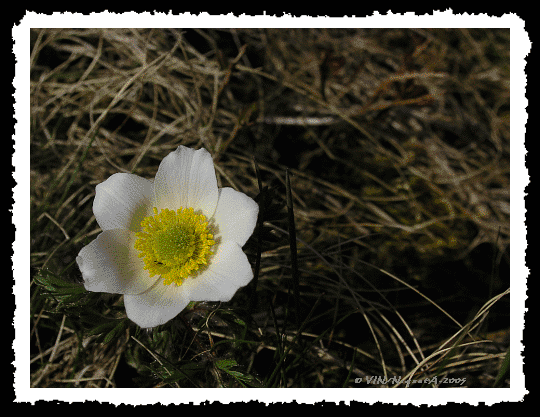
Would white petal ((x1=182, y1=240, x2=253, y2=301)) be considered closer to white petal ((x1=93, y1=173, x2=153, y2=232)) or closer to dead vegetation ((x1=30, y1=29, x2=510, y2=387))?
white petal ((x1=93, y1=173, x2=153, y2=232))

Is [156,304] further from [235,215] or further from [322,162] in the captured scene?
[322,162]

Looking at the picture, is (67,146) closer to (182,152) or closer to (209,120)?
(209,120)

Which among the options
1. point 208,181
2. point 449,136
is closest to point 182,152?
point 208,181

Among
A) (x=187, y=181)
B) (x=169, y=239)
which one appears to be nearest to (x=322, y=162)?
Answer: (x=187, y=181)

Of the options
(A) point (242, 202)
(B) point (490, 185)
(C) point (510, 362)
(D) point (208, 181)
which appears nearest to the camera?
(A) point (242, 202)

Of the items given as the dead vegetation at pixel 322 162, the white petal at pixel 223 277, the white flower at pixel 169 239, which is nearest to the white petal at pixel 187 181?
the white flower at pixel 169 239

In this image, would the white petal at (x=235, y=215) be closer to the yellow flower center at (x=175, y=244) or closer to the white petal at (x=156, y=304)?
the yellow flower center at (x=175, y=244)
